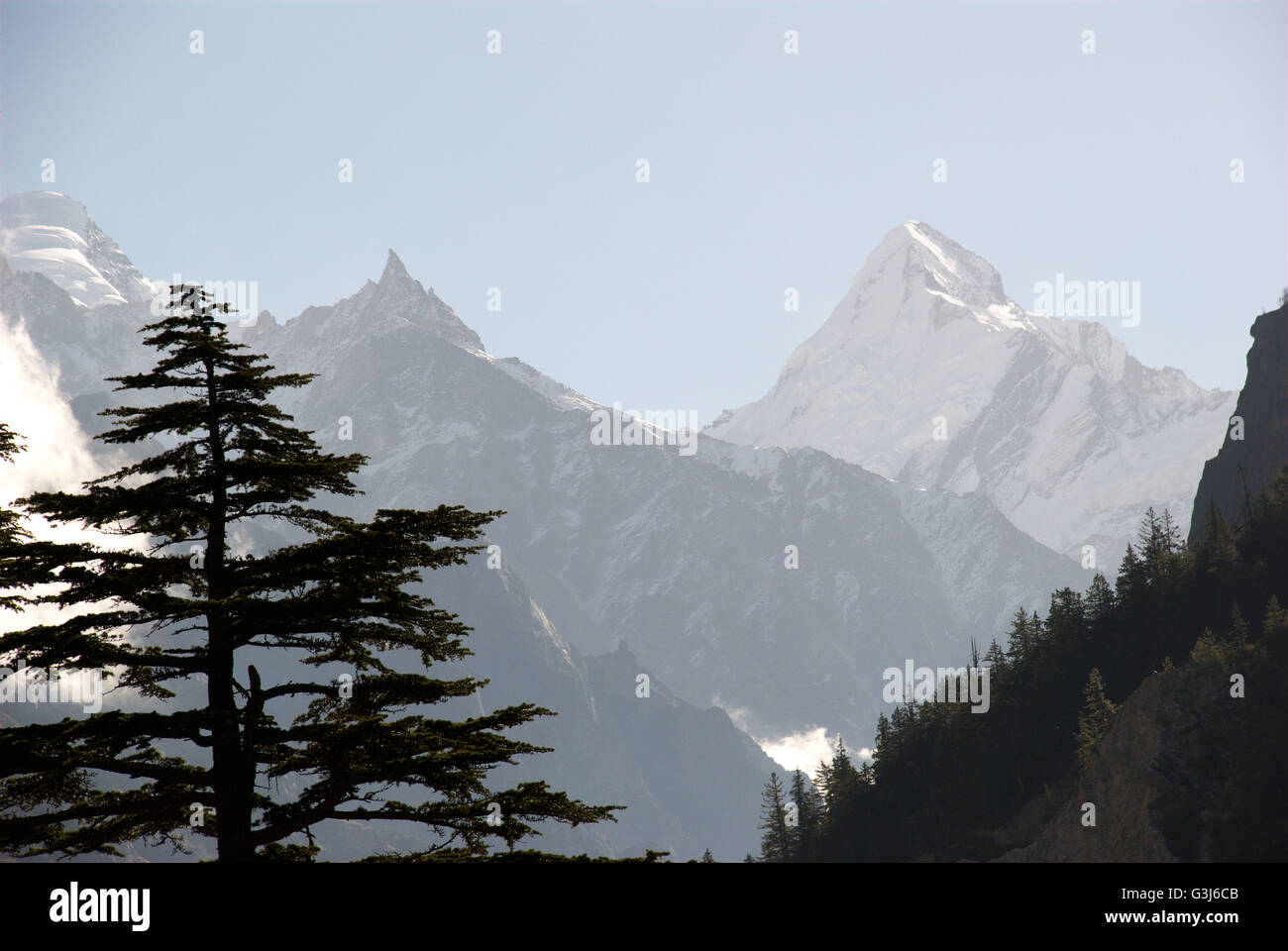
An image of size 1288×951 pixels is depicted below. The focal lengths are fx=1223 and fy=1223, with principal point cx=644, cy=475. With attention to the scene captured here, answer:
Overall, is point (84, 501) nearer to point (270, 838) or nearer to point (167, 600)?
point (167, 600)

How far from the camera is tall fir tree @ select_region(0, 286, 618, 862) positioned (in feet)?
56.6

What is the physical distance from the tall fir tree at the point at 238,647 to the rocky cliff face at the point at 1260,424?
604 ft

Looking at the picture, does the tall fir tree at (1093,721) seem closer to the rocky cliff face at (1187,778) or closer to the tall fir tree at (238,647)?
the rocky cliff face at (1187,778)

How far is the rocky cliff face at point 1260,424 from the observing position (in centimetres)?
18300

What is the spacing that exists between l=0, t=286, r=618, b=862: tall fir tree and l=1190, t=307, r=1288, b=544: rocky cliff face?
18422 cm

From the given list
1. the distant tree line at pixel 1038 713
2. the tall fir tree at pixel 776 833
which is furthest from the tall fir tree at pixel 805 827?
the tall fir tree at pixel 776 833

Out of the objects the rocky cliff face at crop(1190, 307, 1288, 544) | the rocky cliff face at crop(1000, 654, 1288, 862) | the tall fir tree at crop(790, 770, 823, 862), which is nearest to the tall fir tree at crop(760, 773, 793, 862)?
the tall fir tree at crop(790, 770, 823, 862)

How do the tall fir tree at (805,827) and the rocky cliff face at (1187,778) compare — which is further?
the tall fir tree at (805,827)

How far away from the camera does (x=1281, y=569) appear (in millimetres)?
127562

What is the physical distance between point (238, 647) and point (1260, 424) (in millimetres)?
200047

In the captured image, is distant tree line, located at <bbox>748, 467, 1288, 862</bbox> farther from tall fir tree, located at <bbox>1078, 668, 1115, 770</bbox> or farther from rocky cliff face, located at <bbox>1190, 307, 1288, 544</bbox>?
rocky cliff face, located at <bbox>1190, 307, 1288, 544</bbox>
